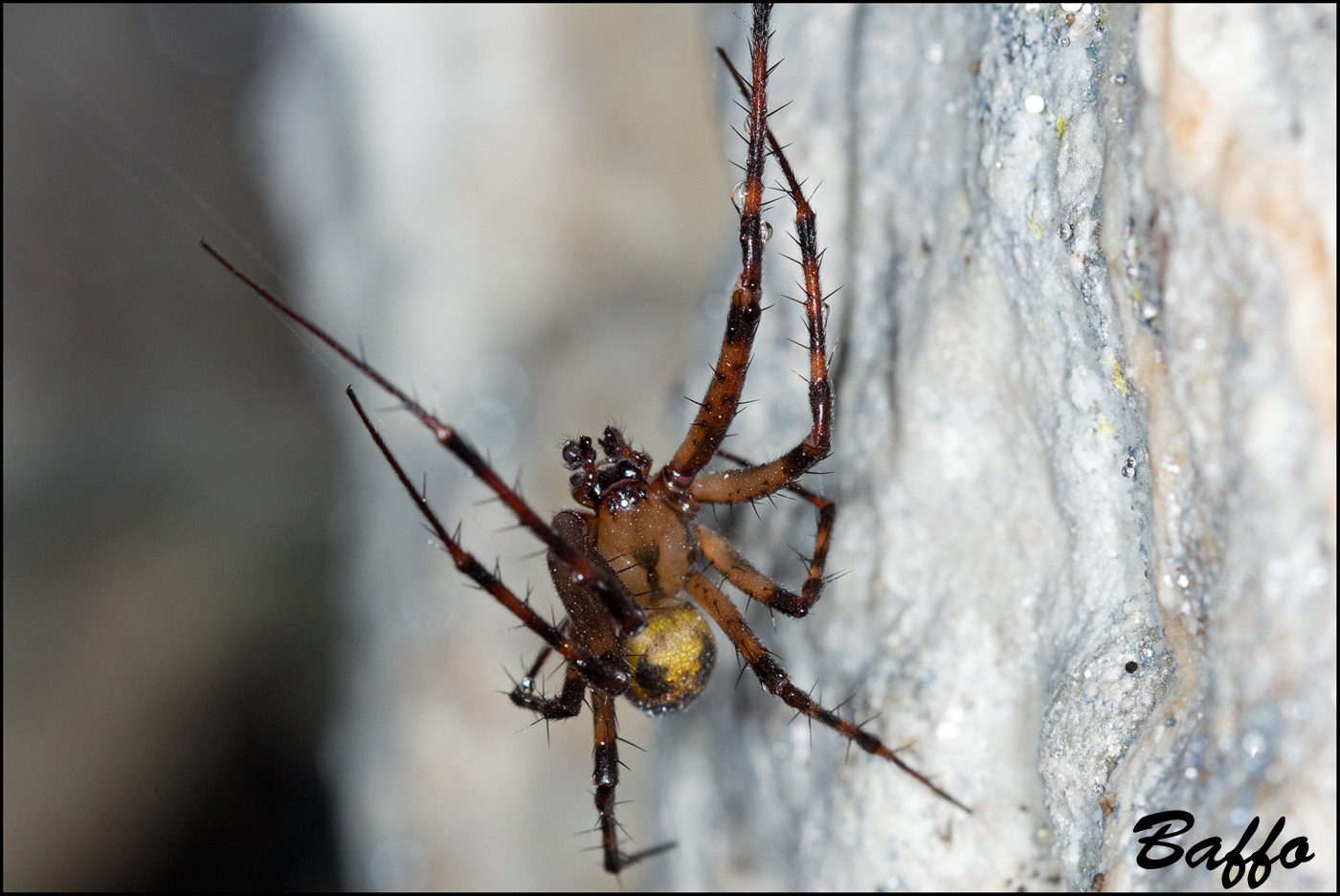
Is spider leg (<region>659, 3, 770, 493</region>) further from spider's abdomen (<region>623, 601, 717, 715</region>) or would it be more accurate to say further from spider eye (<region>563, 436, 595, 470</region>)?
spider's abdomen (<region>623, 601, 717, 715</region>)

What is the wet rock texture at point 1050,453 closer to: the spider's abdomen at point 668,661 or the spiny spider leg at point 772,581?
the spiny spider leg at point 772,581

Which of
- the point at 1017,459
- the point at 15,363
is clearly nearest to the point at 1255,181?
the point at 1017,459

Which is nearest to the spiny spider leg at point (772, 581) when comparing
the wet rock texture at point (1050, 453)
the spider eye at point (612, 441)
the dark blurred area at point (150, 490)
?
the wet rock texture at point (1050, 453)

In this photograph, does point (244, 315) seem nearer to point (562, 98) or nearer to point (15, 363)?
point (15, 363)

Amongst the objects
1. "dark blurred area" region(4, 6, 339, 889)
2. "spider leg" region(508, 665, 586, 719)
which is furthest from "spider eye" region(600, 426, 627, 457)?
"dark blurred area" region(4, 6, 339, 889)

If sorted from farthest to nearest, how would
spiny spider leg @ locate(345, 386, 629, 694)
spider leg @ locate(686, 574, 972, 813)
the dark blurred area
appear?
the dark blurred area < spider leg @ locate(686, 574, 972, 813) < spiny spider leg @ locate(345, 386, 629, 694)

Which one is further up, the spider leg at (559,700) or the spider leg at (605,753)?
the spider leg at (559,700)
